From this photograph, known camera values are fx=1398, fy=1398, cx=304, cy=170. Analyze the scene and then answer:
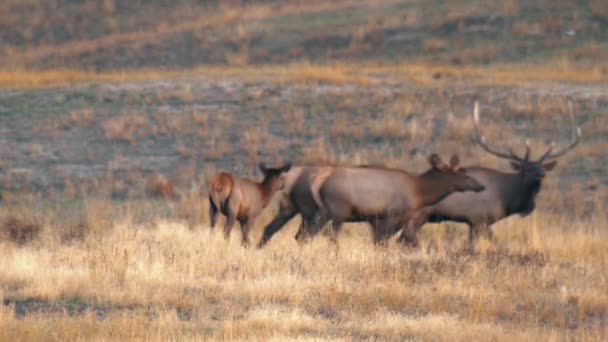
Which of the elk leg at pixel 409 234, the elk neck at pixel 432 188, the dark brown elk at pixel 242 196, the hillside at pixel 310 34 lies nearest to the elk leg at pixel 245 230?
the dark brown elk at pixel 242 196

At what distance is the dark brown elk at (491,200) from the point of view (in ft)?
60.4

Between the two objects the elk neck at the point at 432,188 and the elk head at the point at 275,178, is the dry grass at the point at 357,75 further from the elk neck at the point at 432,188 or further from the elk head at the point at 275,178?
the elk neck at the point at 432,188

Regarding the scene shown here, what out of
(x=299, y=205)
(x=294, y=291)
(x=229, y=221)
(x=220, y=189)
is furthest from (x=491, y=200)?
(x=294, y=291)

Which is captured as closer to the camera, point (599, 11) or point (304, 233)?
point (304, 233)

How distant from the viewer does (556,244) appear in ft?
58.6

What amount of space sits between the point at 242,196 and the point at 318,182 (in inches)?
52.8

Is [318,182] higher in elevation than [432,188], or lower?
higher

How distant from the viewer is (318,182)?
17.4 meters

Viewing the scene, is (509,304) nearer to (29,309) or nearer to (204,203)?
(29,309)

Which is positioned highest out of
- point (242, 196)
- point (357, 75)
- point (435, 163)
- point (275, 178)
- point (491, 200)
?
point (357, 75)

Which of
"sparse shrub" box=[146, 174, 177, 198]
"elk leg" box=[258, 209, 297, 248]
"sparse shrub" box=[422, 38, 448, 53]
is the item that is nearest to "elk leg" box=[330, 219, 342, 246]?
"elk leg" box=[258, 209, 297, 248]

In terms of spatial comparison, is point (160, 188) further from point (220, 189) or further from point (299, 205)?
point (299, 205)

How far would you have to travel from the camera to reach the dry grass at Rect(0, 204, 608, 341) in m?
12.0

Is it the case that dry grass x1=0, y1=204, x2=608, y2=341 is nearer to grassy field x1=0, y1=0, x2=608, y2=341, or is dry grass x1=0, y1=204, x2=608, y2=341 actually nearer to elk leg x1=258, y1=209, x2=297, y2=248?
grassy field x1=0, y1=0, x2=608, y2=341
